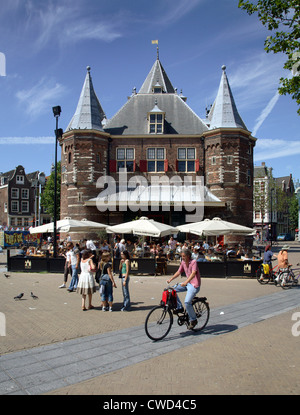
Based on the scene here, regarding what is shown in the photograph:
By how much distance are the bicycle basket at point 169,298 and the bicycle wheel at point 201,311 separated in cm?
59

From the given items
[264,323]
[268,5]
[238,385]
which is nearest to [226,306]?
[264,323]

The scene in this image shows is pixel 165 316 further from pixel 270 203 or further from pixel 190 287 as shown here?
pixel 270 203

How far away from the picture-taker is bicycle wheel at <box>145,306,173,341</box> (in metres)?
6.17

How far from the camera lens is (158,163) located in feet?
98.2

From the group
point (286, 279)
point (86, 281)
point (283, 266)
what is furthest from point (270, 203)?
point (86, 281)

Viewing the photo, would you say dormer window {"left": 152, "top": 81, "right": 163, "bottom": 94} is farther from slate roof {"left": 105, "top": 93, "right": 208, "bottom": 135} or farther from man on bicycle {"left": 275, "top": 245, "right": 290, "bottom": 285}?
man on bicycle {"left": 275, "top": 245, "right": 290, "bottom": 285}

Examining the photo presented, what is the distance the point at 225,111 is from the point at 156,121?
19.8 ft

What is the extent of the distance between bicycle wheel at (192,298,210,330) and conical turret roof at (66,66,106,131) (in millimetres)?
23810

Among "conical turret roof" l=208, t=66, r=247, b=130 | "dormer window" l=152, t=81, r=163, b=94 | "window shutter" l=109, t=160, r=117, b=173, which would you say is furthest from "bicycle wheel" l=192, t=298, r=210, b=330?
"dormer window" l=152, t=81, r=163, b=94

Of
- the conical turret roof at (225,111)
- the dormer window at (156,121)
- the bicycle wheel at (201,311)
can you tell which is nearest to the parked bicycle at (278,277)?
the bicycle wheel at (201,311)

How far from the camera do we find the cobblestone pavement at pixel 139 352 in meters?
4.42

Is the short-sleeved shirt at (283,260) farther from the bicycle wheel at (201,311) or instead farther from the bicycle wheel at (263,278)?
the bicycle wheel at (201,311)
